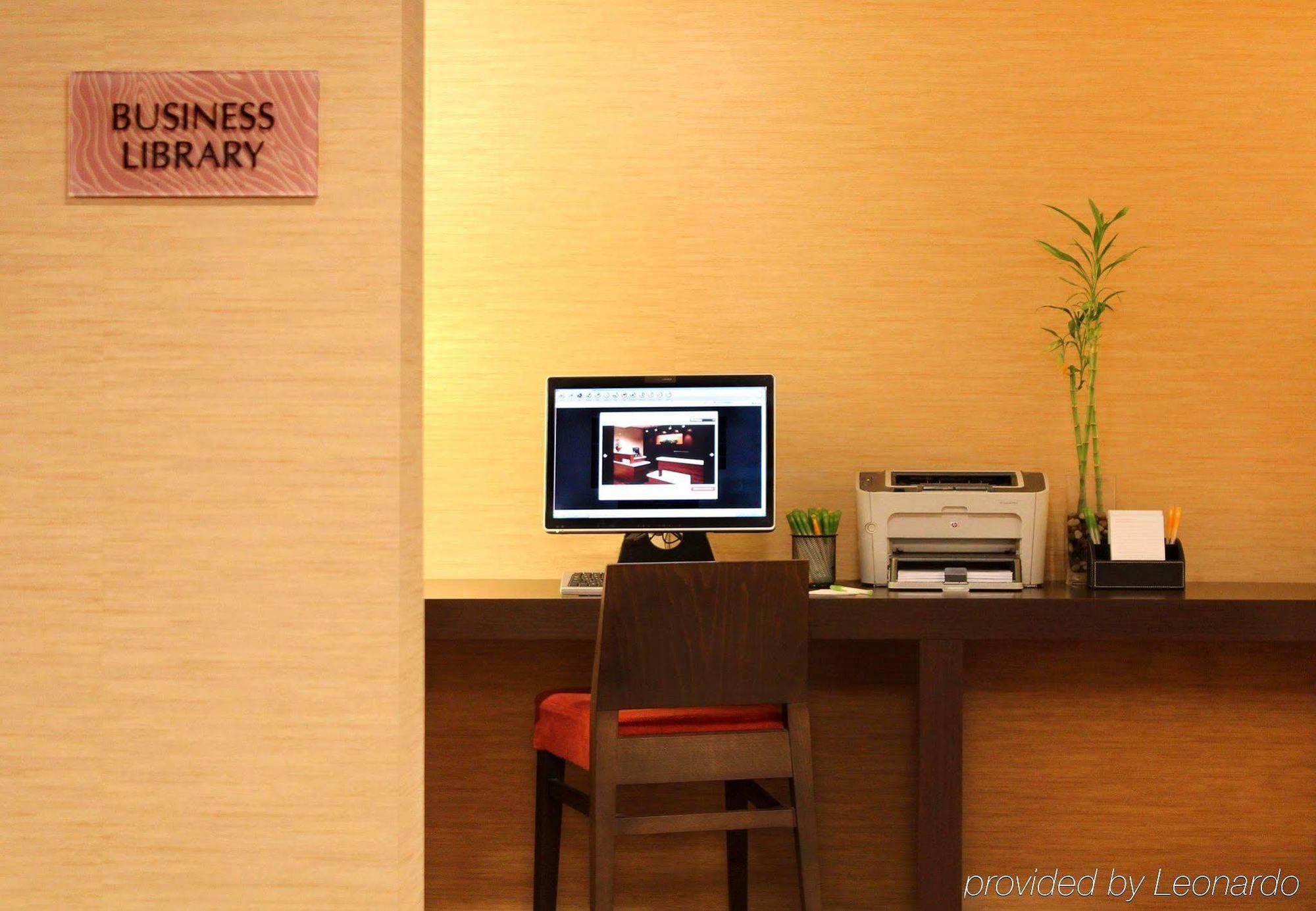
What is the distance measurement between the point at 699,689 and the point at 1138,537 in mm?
1226

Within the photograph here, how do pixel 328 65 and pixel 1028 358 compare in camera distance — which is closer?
pixel 328 65

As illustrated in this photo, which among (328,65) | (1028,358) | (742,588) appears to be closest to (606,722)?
(742,588)

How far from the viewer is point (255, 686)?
5.87 feet

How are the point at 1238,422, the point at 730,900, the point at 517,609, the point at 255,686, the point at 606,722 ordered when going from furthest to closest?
the point at 1238,422 < the point at 730,900 < the point at 517,609 < the point at 606,722 < the point at 255,686

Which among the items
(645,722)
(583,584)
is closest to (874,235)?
(583,584)

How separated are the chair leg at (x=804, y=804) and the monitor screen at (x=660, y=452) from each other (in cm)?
66

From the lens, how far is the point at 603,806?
215 centimetres

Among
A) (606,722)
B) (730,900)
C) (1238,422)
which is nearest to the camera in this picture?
(606,722)

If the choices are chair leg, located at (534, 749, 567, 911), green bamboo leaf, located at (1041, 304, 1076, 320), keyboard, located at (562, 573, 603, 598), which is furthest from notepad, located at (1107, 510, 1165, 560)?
chair leg, located at (534, 749, 567, 911)

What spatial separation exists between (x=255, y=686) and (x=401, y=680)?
230 millimetres

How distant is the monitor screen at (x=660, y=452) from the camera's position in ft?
9.18

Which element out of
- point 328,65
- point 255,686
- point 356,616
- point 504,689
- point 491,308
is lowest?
point 504,689

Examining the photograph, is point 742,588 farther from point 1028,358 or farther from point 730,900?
point 1028,358

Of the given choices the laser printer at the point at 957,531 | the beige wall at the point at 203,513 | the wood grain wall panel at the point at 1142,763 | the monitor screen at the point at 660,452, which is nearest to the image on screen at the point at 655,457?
the monitor screen at the point at 660,452
